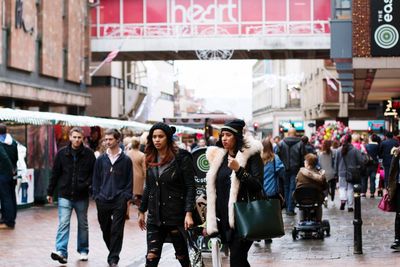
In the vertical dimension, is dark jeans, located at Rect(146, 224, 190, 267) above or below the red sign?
below

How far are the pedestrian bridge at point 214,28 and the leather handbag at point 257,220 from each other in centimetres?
2950

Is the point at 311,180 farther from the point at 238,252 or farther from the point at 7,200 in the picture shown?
the point at 238,252

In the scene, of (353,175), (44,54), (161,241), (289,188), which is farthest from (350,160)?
(44,54)

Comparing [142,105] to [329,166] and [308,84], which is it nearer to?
[308,84]

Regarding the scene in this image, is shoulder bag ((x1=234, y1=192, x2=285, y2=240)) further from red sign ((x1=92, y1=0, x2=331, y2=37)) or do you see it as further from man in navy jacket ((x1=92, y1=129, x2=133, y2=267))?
red sign ((x1=92, y1=0, x2=331, y2=37))

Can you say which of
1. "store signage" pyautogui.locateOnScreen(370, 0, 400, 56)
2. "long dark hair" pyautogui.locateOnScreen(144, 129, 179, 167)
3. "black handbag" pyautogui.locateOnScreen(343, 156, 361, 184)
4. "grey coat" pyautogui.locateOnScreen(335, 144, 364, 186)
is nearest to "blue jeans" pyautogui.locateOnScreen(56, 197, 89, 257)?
"long dark hair" pyautogui.locateOnScreen(144, 129, 179, 167)

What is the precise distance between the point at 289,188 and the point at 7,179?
20.7 feet

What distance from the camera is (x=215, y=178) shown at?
7.15 m

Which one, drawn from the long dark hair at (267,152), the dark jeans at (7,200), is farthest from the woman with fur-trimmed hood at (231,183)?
the dark jeans at (7,200)

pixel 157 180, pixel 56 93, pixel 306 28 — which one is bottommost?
pixel 157 180

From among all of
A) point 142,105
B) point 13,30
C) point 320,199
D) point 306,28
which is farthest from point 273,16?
point 320,199

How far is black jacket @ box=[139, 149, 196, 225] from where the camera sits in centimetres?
772

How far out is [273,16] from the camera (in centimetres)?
3734

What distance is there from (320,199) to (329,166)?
642cm
